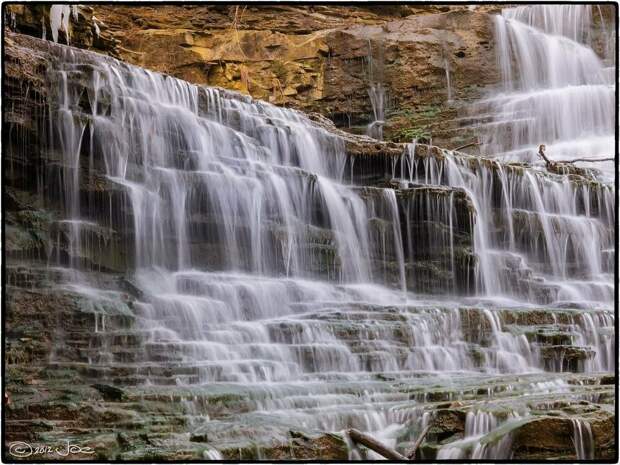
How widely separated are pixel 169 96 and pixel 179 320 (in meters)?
5.80

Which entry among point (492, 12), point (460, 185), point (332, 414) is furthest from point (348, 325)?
point (492, 12)

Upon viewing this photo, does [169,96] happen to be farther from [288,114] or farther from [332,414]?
[332,414]

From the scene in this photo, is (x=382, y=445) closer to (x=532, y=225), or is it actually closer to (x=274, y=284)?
(x=274, y=284)

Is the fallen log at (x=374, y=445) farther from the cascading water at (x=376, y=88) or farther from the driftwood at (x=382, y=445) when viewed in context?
the cascading water at (x=376, y=88)

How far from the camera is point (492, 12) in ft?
94.4

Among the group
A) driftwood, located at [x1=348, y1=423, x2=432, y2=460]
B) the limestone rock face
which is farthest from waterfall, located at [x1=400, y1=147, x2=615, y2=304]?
driftwood, located at [x1=348, y1=423, x2=432, y2=460]

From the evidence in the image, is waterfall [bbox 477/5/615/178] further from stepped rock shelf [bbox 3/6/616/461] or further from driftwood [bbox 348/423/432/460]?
driftwood [bbox 348/423/432/460]

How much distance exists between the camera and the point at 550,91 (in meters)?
26.3

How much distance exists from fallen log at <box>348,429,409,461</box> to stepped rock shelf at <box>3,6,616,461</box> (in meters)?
0.14

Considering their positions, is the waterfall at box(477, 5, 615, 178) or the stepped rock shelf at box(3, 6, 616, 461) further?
the waterfall at box(477, 5, 615, 178)

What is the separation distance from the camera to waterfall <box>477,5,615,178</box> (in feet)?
80.3

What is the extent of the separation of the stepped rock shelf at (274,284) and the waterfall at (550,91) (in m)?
4.03

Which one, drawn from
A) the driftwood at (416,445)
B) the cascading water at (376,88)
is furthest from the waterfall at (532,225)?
the driftwood at (416,445)

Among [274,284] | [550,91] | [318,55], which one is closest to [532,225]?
[274,284]
